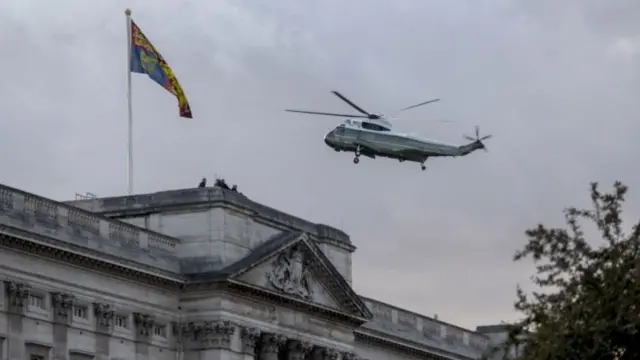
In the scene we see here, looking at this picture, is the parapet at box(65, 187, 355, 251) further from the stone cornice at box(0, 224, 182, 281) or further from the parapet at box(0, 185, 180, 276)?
the stone cornice at box(0, 224, 182, 281)

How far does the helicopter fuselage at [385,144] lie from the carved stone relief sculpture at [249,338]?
63.1ft

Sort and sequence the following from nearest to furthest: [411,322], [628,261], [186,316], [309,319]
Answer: [628,261]
[186,316]
[309,319]
[411,322]

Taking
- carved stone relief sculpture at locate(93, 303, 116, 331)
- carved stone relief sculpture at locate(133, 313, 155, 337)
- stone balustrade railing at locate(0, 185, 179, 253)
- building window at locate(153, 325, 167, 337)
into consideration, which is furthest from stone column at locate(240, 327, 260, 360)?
carved stone relief sculpture at locate(93, 303, 116, 331)

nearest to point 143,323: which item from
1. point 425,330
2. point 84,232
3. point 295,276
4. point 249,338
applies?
point 84,232

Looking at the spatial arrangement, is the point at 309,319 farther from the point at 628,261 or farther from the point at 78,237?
the point at 628,261

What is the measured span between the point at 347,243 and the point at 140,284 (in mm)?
21031

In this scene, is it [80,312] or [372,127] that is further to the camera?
[372,127]

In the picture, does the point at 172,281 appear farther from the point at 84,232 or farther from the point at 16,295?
the point at 16,295

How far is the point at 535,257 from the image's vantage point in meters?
64.2

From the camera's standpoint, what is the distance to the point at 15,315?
268 feet

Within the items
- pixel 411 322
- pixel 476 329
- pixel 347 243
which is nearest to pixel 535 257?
pixel 347 243

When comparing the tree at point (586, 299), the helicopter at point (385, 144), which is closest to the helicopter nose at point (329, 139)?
the helicopter at point (385, 144)

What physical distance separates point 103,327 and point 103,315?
21.6 inches

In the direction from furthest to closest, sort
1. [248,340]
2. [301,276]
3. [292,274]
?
1. [301,276]
2. [292,274]
3. [248,340]
